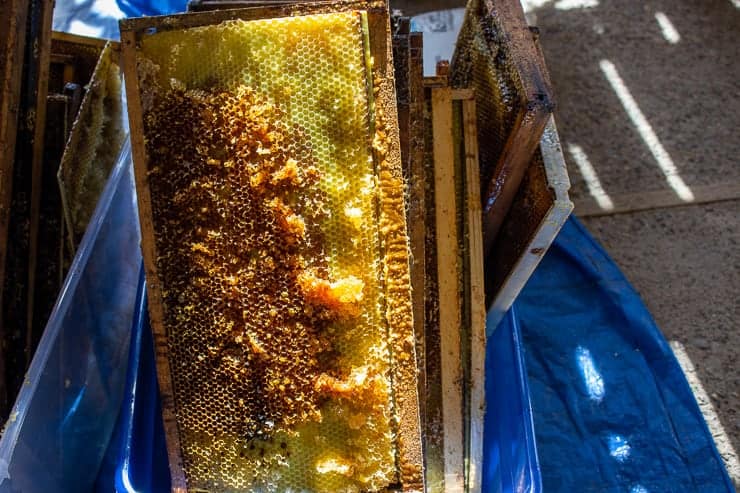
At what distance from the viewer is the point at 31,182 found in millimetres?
1844

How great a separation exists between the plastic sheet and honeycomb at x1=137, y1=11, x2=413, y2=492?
1.94 feet

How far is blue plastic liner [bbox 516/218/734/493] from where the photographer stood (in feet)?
7.29

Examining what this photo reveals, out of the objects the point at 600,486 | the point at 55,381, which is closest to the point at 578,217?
the point at 600,486

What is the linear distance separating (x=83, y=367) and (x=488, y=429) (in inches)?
51.5

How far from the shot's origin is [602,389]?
2365 millimetres

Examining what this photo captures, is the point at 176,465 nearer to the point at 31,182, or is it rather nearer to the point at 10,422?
the point at 10,422

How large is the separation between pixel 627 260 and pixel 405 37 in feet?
5.19

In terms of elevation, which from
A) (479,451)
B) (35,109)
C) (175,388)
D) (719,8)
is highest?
(719,8)

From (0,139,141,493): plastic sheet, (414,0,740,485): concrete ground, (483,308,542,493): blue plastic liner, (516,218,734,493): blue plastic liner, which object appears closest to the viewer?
(0,139,141,493): plastic sheet

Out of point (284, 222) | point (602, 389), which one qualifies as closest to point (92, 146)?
point (284, 222)

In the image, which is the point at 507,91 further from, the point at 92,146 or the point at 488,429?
the point at 92,146

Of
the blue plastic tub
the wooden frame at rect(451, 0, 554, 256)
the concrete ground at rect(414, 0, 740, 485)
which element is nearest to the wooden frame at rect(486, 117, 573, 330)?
the wooden frame at rect(451, 0, 554, 256)

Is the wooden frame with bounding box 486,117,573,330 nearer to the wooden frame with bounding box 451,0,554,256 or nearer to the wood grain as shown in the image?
the wooden frame with bounding box 451,0,554,256

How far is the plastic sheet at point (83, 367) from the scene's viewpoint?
1636 mm
